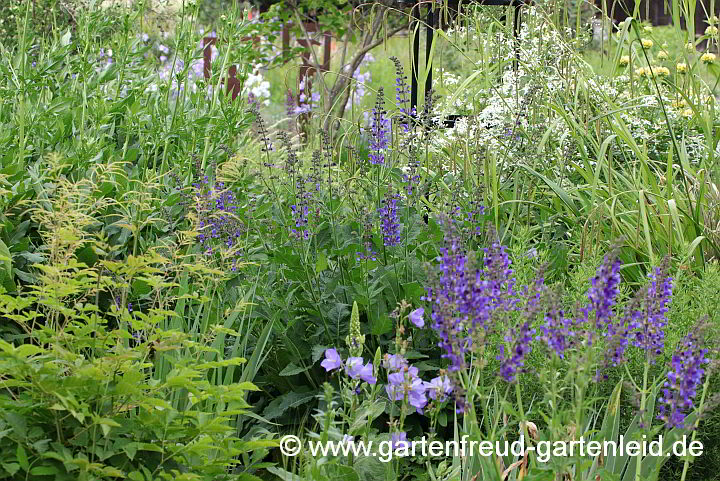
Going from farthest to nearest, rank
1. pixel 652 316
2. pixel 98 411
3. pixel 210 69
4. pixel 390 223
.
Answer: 1. pixel 210 69
2. pixel 390 223
3. pixel 652 316
4. pixel 98 411

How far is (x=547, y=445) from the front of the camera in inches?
75.4

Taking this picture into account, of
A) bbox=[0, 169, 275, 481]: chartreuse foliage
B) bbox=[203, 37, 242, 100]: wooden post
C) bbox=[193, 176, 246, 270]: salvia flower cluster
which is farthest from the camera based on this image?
bbox=[203, 37, 242, 100]: wooden post

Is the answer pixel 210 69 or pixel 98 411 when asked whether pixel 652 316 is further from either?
pixel 210 69

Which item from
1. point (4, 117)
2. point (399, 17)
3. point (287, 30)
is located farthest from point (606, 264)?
point (287, 30)

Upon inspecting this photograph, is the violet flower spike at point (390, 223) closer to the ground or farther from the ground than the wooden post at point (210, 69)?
closer to the ground

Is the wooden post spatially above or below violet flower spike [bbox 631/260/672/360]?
above

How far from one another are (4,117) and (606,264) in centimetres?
314

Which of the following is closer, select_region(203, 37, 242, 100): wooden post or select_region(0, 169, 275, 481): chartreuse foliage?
select_region(0, 169, 275, 481): chartreuse foliage

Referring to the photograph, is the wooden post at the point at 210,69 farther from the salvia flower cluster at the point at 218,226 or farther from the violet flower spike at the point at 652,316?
the violet flower spike at the point at 652,316

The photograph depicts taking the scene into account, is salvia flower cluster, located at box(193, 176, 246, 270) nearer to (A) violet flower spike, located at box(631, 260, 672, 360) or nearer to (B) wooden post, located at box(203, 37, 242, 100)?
(B) wooden post, located at box(203, 37, 242, 100)

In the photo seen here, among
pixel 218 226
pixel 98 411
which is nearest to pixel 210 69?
pixel 218 226

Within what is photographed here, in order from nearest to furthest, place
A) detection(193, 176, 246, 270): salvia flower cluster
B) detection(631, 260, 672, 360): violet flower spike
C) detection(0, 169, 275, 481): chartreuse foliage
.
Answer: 1. detection(0, 169, 275, 481): chartreuse foliage
2. detection(631, 260, 672, 360): violet flower spike
3. detection(193, 176, 246, 270): salvia flower cluster

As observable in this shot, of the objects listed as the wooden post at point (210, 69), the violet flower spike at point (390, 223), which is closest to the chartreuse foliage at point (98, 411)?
the violet flower spike at point (390, 223)

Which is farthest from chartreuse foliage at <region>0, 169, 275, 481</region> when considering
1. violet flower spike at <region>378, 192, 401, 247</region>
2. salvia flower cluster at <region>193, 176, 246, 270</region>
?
violet flower spike at <region>378, 192, 401, 247</region>
